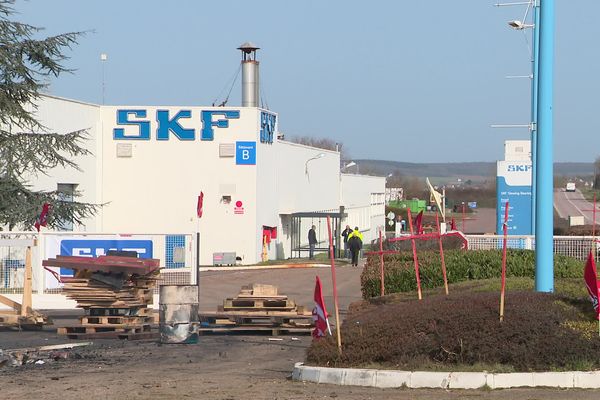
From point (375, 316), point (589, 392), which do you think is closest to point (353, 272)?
point (375, 316)

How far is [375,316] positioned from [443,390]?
264 centimetres

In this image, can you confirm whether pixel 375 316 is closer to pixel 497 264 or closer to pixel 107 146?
pixel 497 264

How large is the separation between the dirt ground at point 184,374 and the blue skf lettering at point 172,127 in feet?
92.7

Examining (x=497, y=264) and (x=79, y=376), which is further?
(x=497, y=264)

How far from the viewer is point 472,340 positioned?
1303cm

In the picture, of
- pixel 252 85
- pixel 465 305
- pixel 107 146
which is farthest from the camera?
pixel 252 85

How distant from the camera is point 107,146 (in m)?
50.3

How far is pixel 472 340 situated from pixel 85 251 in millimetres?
16450

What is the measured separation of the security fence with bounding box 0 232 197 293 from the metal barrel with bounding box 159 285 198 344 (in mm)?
7988

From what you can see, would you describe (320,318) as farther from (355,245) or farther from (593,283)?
(355,245)

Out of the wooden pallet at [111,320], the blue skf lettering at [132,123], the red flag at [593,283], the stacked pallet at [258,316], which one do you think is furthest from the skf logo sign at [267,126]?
the red flag at [593,283]

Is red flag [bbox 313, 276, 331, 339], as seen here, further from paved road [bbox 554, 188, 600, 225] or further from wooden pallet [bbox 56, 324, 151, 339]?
paved road [bbox 554, 188, 600, 225]

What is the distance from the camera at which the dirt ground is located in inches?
476

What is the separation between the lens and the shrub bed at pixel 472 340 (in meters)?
12.7
